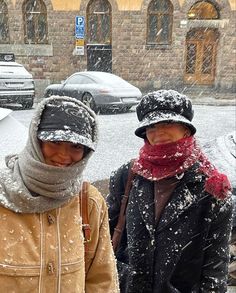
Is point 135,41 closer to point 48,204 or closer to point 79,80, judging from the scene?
point 79,80

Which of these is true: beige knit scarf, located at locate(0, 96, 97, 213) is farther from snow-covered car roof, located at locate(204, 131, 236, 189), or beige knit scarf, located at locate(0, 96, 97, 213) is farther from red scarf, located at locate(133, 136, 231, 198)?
snow-covered car roof, located at locate(204, 131, 236, 189)

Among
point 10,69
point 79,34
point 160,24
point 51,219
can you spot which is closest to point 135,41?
point 160,24

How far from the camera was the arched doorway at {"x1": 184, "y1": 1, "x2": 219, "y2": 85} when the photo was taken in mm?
18219

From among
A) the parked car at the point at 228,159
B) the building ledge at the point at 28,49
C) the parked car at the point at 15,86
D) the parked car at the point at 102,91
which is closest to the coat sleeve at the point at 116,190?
the parked car at the point at 228,159

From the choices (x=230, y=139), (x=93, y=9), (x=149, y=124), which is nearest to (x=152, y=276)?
(x=149, y=124)

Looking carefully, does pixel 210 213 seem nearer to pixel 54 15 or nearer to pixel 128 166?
pixel 128 166

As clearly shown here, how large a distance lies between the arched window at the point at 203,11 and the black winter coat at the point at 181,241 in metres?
17.5

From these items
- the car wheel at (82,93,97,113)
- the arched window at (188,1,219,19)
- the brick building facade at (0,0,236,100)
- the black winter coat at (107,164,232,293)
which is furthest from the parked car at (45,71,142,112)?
the black winter coat at (107,164,232,293)

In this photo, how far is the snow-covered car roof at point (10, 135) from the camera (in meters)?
2.59

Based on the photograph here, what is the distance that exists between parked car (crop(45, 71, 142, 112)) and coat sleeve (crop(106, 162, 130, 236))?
413 inches

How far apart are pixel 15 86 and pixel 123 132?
184 inches

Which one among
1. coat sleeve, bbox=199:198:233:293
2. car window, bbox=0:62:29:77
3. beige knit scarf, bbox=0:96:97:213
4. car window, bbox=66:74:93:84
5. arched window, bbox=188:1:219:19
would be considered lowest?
car window, bbox=66:74:93:84

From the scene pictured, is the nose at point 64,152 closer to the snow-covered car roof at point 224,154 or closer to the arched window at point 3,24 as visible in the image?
the snow-covered car roof at point 224,154

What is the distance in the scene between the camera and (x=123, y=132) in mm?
10195
